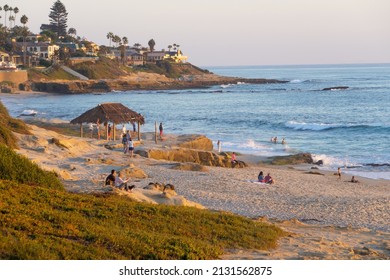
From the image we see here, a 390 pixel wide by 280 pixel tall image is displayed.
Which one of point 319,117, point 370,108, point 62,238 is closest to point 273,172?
point 62,238

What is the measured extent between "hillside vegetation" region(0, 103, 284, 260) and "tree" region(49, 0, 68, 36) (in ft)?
404

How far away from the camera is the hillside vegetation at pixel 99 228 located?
8250 millimetres

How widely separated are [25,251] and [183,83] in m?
109

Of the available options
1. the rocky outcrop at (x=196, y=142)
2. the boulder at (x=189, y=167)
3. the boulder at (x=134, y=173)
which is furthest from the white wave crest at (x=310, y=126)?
the boulder at (x=134, y=173)

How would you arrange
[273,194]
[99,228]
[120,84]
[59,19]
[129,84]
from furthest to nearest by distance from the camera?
1. [59,19]
2. [129,84]
3. [120,84]
4. [273,194]
5. [99,228]

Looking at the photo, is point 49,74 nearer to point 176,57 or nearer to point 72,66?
point 72,66

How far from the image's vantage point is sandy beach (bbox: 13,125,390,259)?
448 inches

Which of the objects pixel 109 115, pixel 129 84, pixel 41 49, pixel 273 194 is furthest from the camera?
pixel 41 49

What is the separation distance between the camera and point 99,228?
9.55 m

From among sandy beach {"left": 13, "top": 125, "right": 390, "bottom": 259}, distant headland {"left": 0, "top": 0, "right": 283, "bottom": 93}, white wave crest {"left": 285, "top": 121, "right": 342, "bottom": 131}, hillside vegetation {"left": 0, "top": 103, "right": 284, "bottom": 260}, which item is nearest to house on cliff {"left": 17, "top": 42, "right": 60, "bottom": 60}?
distant headland {"left": 0, "top": 0, "right": 283, "bottom": 93}

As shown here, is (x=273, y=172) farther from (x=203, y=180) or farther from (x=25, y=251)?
(x=25, y=251)

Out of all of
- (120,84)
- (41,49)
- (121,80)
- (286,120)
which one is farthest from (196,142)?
(41,49)

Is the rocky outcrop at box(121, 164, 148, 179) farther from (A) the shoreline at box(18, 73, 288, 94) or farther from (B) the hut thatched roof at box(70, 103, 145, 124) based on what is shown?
(A) the shoreline at box(18, 73, 288, 94)

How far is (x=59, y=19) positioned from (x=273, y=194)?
124 metres
